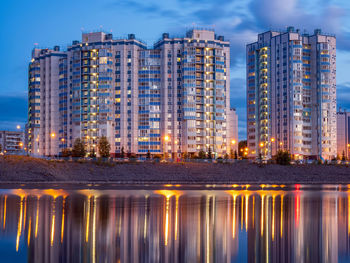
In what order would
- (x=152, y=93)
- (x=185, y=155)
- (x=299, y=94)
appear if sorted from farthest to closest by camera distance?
(x=299, y=94), (x=152, y=93), (x=185, y=155)

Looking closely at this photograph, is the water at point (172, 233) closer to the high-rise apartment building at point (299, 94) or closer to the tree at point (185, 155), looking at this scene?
the tree at point (185, 155)

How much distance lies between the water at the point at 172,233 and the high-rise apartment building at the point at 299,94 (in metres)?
133

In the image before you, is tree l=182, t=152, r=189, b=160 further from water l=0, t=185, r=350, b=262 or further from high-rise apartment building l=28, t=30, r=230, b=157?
water l=0, t=185, r=350, b=262

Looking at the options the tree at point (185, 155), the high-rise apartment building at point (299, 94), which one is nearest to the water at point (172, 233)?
the tree at point (185, 155)

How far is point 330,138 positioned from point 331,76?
22.7 m

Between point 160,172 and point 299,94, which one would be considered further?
point 299,94

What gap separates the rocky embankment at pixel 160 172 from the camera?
308ft

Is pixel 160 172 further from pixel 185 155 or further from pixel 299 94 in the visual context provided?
pixel 299 94

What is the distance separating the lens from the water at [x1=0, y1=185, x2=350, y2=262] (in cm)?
2361

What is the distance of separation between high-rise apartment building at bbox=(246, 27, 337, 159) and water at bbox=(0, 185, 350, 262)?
133m

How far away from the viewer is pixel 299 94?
175375mm

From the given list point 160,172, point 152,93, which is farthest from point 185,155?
point 160,172

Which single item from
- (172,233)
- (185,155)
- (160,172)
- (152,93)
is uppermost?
(152,93)

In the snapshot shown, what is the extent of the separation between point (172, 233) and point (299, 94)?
6053 inches
